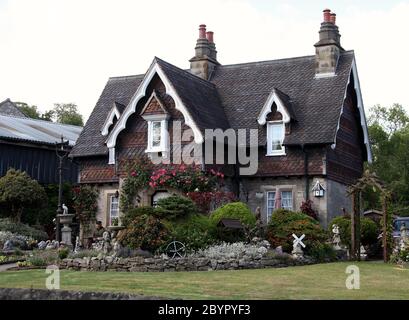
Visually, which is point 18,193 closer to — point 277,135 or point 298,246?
point 277,135

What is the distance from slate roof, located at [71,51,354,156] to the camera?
30578 millimetres

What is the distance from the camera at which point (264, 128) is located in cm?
3170

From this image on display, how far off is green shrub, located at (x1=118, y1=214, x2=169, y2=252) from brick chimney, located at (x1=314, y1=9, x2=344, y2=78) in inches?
523

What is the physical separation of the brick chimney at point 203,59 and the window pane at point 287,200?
8.41m

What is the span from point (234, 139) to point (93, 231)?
8.13 meters

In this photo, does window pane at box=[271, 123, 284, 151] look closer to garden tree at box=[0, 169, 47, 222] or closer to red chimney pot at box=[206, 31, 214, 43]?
red chimney pot at box=[206, 31, 214, 43]

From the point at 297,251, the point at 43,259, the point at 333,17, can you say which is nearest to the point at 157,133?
the point at 43,259

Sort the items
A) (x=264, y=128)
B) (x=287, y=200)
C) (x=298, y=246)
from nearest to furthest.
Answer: (x=298, y=246), (x=287, y=200), (x=264, y=128)

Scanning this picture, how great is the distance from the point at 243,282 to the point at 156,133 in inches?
564

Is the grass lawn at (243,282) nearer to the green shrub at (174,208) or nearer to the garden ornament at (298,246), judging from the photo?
the garden ornament at (298,246)

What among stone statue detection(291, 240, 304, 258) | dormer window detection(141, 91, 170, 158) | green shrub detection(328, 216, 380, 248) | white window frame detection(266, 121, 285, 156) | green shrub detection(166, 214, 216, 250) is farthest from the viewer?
white window frame detection(266, 121, 285, 156)

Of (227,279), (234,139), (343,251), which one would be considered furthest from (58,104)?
(227,279)

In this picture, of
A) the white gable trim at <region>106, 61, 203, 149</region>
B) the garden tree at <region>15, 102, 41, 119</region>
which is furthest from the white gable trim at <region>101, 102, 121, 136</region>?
the garden tree at <region>15, 102, 41, 119</region>
